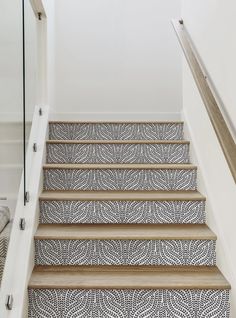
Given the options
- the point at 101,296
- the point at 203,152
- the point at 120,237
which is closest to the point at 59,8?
the point at 203,152

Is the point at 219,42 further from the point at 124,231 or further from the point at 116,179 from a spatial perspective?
the point at 124,231

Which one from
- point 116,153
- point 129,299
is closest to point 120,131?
point 116,153

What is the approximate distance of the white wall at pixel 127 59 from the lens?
434 cm

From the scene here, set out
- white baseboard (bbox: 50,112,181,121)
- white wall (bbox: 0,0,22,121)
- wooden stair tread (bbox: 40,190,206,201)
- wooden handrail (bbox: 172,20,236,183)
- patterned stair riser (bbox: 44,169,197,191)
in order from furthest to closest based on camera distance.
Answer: white baseboard (bbox: 50,112,181,121) → patterned stair riser (bbox: 44,169,197,191) → wooden stair tread (bbox: 40,190,206,201) → white wall (bbox: 0,0,22,121) → wooden handrail (bbox: 172,20,236,183)

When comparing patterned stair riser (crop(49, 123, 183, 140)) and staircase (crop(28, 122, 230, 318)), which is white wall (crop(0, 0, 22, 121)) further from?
patterned stair riser (crop(49, 123, 183, 140))

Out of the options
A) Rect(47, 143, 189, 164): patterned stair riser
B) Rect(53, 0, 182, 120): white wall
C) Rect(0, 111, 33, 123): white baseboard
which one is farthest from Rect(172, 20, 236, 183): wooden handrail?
Rect(53, 0, 182, 120): white wall

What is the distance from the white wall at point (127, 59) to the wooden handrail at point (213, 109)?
148 centimetres

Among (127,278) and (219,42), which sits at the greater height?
(219,42)

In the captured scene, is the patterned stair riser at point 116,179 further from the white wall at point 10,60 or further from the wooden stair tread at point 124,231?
the white wall at point 10,60

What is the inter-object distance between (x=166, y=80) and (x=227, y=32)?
2371mm

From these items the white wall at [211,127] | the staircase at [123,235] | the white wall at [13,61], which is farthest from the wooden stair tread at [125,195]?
the white wall at [13,61]

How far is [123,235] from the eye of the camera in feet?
7.01

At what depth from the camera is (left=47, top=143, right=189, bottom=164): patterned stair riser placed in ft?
9.67

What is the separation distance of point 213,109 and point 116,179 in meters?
0.98
